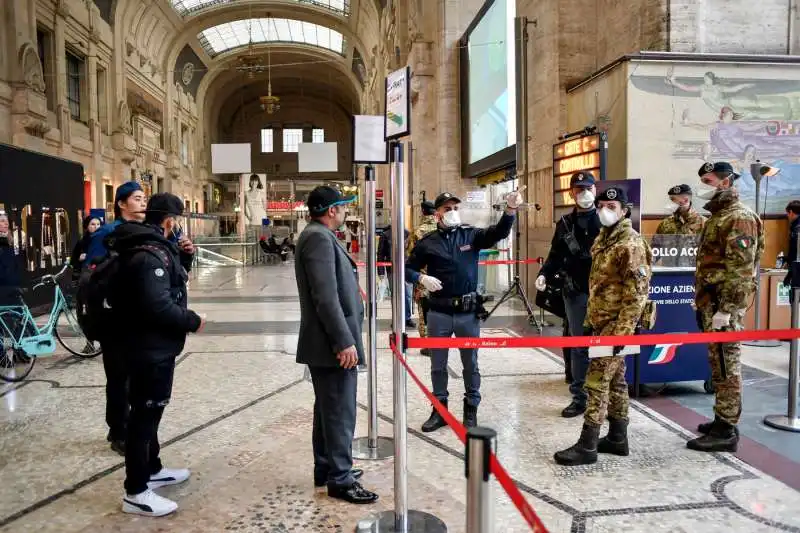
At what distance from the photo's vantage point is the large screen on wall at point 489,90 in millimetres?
13422

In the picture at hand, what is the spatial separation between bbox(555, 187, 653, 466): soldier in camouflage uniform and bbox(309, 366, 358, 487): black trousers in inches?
53.3

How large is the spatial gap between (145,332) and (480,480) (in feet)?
7.03

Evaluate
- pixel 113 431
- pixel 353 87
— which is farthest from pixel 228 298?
pixel 353 87

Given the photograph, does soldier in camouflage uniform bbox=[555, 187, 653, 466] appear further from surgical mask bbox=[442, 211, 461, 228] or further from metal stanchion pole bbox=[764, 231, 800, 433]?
metal stanchion pole bbox=[764, 231, 800, 433]

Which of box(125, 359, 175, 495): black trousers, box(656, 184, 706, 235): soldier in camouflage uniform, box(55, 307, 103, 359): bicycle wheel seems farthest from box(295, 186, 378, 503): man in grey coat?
box(656, 184, 706, 235): soldier in camouflage uniform

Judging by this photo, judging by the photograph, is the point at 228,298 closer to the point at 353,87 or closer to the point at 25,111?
the point at 25,111

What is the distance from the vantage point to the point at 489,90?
15031 millimetres

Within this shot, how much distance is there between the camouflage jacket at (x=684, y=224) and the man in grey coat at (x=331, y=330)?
15.7ft

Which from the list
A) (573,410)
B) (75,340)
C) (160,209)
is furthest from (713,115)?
(75,340)

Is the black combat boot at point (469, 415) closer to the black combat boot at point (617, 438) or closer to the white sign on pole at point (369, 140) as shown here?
the black combat boot at point (617, 438)

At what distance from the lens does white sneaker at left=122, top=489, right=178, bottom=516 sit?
315 centimetres

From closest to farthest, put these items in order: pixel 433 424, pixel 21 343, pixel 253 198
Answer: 1. pixel 433 424
2. pixel 21 343
3. pixel 253 198

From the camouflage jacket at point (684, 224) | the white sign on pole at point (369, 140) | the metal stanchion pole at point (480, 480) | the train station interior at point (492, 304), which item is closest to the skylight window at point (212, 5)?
the train station interior at point (492, 304)

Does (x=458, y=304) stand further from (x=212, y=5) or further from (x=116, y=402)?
(x=212, y=5)
